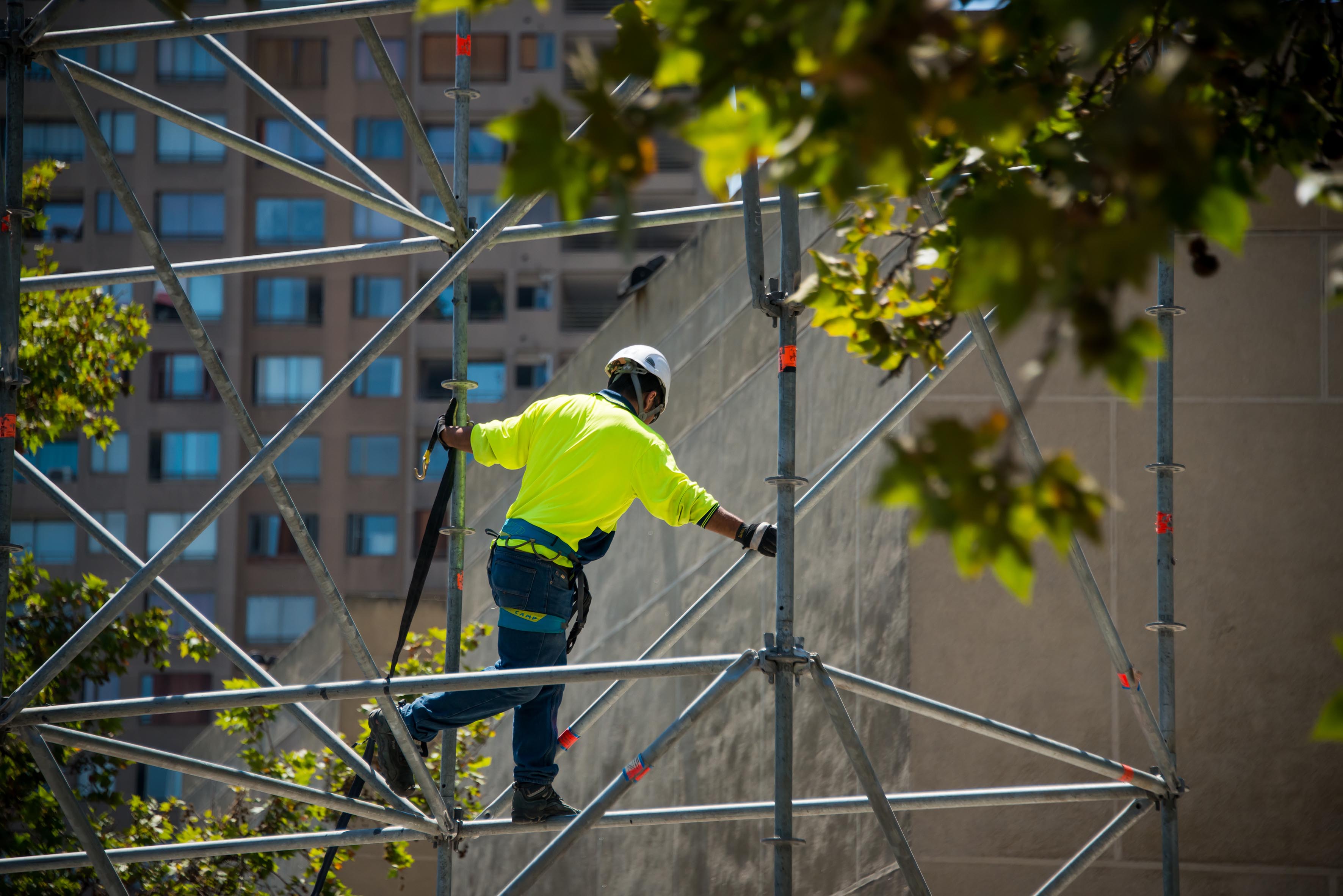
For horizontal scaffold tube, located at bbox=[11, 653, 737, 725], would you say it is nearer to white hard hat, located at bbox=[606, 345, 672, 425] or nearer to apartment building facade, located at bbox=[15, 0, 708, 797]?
white hard hat, located at bbox=[606, 345, 672, 425]

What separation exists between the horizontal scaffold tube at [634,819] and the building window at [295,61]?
31.3 m

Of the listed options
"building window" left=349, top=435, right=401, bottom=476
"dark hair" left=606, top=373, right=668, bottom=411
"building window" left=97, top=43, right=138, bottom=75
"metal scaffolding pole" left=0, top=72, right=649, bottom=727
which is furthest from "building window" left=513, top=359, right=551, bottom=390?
"metal scaffolding pole" left=0, top=72, right=649, bottom=727

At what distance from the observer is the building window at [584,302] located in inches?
1309

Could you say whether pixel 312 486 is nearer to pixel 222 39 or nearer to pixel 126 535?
pixel 126 535

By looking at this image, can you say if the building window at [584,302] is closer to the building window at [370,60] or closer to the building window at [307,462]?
the building window at [307,462]

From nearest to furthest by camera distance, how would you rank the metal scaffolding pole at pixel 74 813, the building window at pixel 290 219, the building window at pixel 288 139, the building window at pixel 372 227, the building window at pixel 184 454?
the metal scaffolding pole at pixel 74 813 → the building window at pixel 184 454 → the building window at pixel 372 227 → the building window at pixel 290 219 → the building window at pixel 288 139

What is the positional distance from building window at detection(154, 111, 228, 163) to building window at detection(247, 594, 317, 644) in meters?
10.8

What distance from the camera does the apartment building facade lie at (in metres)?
32.7

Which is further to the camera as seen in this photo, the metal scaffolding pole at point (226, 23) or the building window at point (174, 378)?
the building window at point (174, 378)

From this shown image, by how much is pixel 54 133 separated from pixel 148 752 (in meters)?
33.8

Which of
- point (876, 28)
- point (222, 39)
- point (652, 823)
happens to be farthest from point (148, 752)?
point (222, 39)

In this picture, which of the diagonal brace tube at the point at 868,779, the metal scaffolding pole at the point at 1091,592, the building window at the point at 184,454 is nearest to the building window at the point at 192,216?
the building window at the point at 184,454

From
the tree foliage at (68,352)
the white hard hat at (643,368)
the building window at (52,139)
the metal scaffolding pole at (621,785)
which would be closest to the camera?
the metal scaffolding pole at (621,785)

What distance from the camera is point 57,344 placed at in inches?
302
